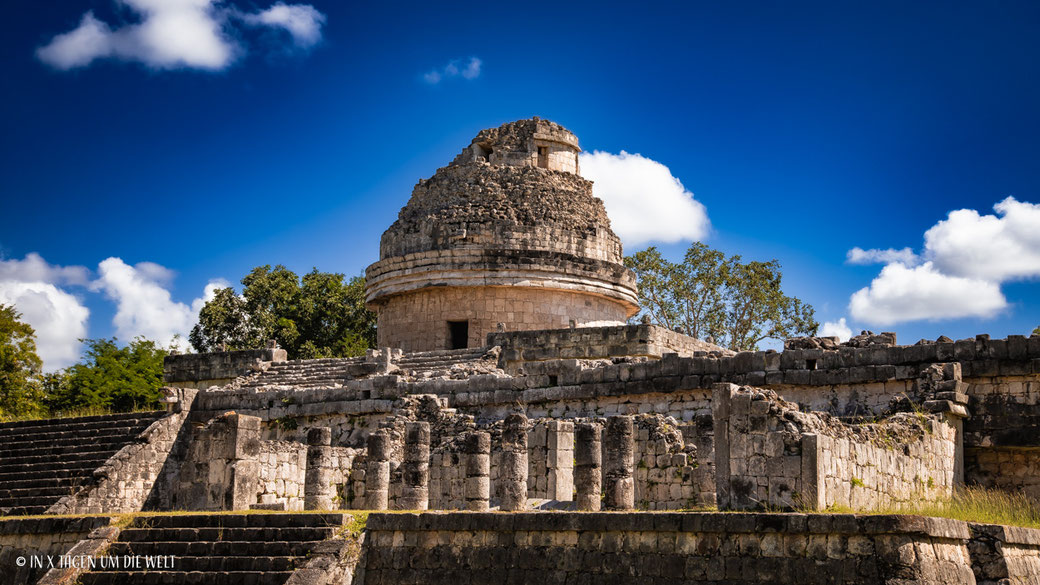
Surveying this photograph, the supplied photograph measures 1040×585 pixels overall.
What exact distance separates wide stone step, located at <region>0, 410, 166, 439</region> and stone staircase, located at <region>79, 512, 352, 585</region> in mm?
8797

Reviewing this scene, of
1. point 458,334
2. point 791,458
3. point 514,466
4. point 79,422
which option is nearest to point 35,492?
point 79,422

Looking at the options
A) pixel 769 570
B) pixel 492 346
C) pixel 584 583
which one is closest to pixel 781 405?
pixel 769 570

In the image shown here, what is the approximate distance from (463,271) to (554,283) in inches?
81.0

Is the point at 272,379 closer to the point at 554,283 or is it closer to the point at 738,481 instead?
the point at 554,283

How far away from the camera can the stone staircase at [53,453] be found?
70.7 feet

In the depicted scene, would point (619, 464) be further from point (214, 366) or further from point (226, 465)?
point (214, 366)

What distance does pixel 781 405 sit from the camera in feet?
41.3

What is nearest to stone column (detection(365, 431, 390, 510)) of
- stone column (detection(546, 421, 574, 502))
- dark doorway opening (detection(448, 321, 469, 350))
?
stone column (detection(546, 421, 574, 502))

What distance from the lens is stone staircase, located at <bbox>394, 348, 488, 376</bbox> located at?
24.3m

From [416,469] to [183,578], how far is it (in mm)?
3135

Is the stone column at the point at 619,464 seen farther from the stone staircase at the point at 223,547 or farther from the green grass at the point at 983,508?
the stone staircase at the point at 223,547

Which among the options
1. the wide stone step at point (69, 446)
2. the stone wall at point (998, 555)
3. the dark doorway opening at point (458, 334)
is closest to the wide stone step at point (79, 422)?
the wide stone step at point (69, 446)

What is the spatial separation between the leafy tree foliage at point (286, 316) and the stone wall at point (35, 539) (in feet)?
72.7

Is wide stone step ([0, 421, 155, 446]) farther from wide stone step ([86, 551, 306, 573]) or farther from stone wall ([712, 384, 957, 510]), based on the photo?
stone wall ([712, 384, 957, 510])
